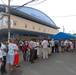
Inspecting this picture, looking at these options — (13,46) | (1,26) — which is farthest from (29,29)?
(13,46)

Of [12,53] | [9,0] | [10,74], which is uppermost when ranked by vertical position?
[9,0]

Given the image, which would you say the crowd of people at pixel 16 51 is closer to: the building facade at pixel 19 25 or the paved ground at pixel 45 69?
the paved ground at pixel 45 69

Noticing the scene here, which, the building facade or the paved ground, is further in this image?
the building facade

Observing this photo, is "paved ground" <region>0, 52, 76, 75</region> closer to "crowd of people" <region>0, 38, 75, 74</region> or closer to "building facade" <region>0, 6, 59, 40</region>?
"crowd of people" <region>0, 38, 75, 74</region>

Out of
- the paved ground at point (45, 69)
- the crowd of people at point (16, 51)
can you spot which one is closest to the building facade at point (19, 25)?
the crowd of people at point (16, 51)

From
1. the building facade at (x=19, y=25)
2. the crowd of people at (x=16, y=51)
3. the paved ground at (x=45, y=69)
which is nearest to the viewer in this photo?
the paved ground at (x=45, y=69)

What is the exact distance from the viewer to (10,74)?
1003 cm

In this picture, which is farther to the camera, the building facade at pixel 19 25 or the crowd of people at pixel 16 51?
the building facade at pixel 19 25

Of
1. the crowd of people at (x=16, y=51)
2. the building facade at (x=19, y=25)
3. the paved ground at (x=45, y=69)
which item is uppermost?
the building facade at (x=19, y=25)

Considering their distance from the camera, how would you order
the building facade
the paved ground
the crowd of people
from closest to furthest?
the paved ground < the crowd of people < the building facade

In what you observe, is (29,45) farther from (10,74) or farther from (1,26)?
(1,26)

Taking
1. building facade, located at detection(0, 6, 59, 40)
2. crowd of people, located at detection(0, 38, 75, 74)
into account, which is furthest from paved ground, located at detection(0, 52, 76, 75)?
building facade, located at detection(0, 6, 59, 40)

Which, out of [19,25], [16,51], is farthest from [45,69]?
[19,25]

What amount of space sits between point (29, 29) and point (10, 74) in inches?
1207
